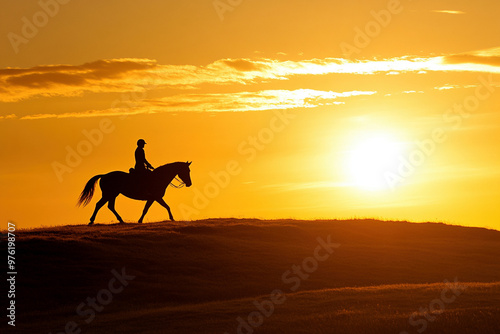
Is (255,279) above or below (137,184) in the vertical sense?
below

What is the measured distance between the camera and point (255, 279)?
3988 centimetres

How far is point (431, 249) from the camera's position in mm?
53031

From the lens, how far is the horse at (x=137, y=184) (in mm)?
46584

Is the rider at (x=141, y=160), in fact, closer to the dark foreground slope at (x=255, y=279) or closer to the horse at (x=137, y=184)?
the horse at (x=137, y=184)

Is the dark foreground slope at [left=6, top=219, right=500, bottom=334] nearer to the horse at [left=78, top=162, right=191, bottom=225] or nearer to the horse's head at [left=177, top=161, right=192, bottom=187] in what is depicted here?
the horse at [left=78, top=162, right=191, bottom=225]

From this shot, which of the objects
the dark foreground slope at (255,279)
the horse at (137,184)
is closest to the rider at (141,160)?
the horse at (137,184)

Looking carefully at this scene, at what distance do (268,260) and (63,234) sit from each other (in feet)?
41.4

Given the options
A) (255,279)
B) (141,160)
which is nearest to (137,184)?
(141,160)

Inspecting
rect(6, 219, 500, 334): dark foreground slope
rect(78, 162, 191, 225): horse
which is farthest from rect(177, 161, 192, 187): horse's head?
rect(6, 219, 500, 334): dark foreground slope

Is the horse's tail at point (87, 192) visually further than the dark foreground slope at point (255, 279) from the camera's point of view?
Yes

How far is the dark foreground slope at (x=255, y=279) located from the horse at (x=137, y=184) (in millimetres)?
2154

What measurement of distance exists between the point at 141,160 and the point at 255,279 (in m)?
11.8

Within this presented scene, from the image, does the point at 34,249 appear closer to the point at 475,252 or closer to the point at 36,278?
the point at 36,278

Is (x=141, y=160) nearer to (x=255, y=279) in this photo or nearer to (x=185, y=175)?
(x=185, y=175)
